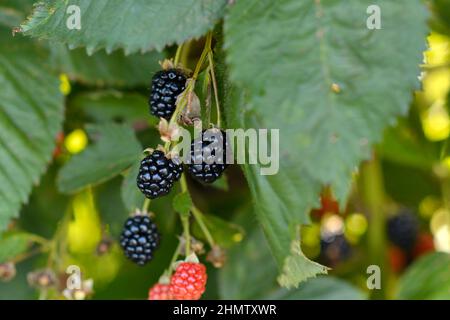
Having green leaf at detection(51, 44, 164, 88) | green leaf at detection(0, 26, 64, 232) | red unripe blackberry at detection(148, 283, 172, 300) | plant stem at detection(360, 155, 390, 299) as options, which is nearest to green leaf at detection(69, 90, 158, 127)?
green leaf at detection(51, 44, 164, 88)

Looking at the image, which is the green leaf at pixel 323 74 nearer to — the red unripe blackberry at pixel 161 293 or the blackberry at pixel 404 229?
the red unripe blackberry at pixel 161 293

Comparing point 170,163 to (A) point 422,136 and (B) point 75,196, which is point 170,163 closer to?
(B) point 75,196

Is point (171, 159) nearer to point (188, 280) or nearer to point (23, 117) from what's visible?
point (188, 280)

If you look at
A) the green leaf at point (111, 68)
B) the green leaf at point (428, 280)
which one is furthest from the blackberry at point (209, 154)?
the green leaf at point (428, 280)

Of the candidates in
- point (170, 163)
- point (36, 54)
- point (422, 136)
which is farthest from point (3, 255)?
point (422, 136)
